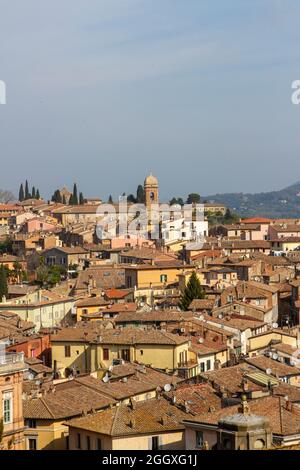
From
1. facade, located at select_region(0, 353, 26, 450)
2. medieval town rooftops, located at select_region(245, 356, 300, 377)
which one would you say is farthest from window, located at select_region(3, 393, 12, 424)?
medieval town rooftops, located at select_region(245, 356, 300, 377)

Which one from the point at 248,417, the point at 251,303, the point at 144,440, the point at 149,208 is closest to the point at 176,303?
the point at 251,303

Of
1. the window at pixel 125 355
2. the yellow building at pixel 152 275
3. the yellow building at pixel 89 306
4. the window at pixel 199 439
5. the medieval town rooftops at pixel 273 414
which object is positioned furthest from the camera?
the yellow building at pixel 152 275

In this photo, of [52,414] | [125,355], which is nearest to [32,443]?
[52,414]

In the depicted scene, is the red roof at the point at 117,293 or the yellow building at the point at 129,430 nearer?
the yellow building at the point at 129,430

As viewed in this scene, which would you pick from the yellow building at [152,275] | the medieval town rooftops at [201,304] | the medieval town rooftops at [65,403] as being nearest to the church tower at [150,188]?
the yellow building at [152,275]

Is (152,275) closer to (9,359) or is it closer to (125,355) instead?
(125,355)

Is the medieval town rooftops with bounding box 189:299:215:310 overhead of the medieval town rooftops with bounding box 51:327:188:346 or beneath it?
beneath

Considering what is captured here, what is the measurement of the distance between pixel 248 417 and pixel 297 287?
28825 mm

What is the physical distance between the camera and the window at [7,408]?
65.6ft

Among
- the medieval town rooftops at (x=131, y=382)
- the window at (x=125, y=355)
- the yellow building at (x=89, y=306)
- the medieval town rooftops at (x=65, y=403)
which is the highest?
the medieval town rooftops at (x=65, y=403)

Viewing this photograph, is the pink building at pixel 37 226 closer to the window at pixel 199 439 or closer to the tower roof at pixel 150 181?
the tower roof at pixel 150 181

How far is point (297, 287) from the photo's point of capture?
43.0 m

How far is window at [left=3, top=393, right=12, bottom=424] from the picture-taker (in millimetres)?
20000

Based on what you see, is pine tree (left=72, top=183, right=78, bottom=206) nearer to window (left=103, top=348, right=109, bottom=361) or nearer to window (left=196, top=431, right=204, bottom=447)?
window (left=103, top=348, right=109, bottom=361)
